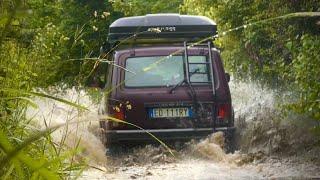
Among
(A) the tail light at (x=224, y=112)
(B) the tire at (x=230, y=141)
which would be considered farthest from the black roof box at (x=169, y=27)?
(B) the tire at (x=230, y=141)

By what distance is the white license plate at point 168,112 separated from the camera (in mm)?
9148

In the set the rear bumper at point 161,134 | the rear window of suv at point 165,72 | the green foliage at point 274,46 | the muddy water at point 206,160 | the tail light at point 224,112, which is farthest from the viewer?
the rear window of suv at point 165,72

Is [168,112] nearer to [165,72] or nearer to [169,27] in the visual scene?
[165,72]

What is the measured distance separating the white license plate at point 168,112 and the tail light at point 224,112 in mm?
397

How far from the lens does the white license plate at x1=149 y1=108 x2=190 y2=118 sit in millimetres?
9148

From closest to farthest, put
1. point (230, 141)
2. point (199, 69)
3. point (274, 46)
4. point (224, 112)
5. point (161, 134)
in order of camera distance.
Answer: point (161, 134), point (224, 112), point (230, 141), point (199, 69), point (274, 46)

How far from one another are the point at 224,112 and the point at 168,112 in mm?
704

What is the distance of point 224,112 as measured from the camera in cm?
923

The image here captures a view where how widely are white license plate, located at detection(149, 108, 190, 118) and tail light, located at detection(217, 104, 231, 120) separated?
0.40m

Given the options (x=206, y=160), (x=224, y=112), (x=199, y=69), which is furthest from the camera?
(x=199, y=69)

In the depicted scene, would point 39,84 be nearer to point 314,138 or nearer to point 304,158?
point 304,158

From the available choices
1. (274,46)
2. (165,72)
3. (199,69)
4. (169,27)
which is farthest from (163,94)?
(274,46)

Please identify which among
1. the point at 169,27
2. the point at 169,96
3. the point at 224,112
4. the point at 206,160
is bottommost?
the point at 206,160

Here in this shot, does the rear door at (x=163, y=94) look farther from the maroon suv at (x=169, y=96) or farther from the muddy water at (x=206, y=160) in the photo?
the muddy water at (x=206, y=160)
